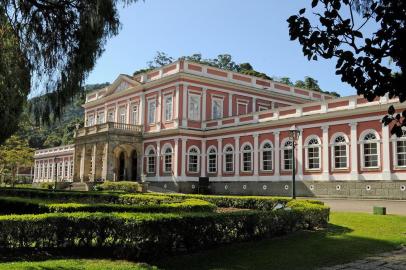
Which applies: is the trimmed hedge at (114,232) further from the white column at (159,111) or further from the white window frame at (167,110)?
the white column at (159,111)

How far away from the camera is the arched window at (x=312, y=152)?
1101 inches

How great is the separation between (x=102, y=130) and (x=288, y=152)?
56.3ft

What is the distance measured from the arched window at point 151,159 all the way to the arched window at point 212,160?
17.0 ft

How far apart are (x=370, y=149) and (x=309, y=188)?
194 inches

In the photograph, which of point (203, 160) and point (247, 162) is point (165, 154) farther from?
point (247, 162)

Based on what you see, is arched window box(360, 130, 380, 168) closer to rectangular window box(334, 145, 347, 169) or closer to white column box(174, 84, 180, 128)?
rectangular window box(334, 145, 347, 169)

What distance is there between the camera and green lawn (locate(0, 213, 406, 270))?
304 inches

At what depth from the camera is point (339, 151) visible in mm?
26688

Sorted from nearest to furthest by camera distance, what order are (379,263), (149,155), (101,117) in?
(379,263) → (149,155) → (101,117)

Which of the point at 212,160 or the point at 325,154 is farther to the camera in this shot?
the point at 212,160

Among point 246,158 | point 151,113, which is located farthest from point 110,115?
point 246,158

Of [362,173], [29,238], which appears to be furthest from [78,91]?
[362,173]

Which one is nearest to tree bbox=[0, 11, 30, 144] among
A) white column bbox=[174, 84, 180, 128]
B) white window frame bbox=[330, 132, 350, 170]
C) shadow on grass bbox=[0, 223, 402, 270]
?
shadow on grass bbox=[0, 223, 402, 270]

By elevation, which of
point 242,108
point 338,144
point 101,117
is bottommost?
point 338,144
